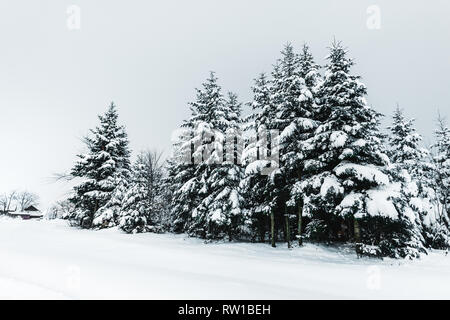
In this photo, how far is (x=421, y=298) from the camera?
639 centimetres

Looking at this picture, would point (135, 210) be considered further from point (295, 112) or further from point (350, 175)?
point (350, 175)

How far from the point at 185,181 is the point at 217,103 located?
6.99 meters

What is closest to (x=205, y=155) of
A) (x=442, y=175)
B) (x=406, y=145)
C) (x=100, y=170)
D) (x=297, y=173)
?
(x=297, y=173)

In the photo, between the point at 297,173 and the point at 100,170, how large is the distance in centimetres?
1954

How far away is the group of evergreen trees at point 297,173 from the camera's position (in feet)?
44.7

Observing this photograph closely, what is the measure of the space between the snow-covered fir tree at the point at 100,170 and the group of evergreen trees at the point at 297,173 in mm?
109

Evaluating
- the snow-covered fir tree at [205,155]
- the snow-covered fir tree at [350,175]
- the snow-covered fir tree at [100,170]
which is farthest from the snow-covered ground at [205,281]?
the snow-covered fir tree at [100,170]

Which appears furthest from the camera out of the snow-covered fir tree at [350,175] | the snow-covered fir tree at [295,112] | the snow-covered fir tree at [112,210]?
the snow-covered fir tree at [112,210]

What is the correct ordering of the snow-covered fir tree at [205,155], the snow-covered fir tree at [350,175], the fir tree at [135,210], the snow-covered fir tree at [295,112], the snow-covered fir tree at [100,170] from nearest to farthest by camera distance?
the snow-covered fir tree at [350,175]
the snow-covered fir tree at [295,112]
the snow-covered fir tree at [205,155]
the fir tree at [135,210]
the snow-covered fir tree at [100,170]

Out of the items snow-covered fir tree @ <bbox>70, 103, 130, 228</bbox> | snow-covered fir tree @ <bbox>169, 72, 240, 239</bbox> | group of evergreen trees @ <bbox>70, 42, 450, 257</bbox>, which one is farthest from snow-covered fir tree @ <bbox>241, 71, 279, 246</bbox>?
snow-covered fir tree @ <bbox>70, 103, 130, 228</bbox>

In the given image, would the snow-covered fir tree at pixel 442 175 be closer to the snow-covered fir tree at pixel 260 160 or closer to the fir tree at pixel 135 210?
the snow-covered fir tree at pixel 260 160

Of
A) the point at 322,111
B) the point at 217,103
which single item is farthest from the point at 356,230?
the point at 217,103
